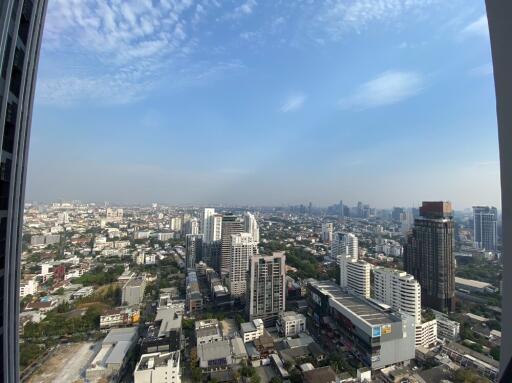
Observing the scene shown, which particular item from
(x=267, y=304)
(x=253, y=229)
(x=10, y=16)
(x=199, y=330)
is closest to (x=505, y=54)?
(x=10, y=16)

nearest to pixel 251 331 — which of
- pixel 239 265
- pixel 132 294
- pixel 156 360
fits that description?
pixel 156 360

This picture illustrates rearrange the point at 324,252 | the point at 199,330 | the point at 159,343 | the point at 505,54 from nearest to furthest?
the point at 505,54, the point at 159,343, the point at 199,330, the point at 324,252

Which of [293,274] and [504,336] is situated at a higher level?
[504,336]

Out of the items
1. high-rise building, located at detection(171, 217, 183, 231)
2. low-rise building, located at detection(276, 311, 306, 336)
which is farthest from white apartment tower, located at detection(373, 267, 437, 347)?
high-rise building, located at detection(171, 217, 183, 231)

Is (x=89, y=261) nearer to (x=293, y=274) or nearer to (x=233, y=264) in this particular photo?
(x=233, y=264)

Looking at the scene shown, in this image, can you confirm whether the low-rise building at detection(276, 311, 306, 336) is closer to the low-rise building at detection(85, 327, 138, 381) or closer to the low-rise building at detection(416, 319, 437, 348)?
the low-rise building at detection(416, 319, 437, 348)

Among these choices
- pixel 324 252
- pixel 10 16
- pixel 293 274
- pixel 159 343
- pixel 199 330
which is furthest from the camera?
pixel 324 252

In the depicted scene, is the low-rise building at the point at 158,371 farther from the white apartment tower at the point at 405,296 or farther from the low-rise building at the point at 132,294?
the white apartment tower at the point at 405,296
